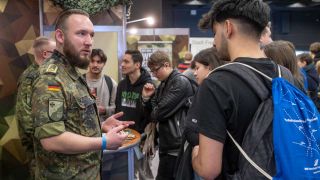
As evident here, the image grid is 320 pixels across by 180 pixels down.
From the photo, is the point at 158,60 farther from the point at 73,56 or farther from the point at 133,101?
the point at 73,56

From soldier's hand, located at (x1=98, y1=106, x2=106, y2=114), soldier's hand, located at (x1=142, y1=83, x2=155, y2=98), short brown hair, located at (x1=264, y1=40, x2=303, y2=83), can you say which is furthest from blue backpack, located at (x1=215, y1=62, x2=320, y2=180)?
soldier's hand, located at (x1=98, y1=106, x2=106, y2=114)

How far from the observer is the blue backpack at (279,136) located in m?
1.16

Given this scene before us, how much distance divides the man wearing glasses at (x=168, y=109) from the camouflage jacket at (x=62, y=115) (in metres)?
1.24

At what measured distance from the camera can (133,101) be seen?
3586 millimetres

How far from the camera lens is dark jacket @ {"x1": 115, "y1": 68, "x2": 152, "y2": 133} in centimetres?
354

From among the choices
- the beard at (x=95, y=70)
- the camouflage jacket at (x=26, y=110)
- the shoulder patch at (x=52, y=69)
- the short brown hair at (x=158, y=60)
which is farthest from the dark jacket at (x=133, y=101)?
the shoulder patch at (x=52, y=69)

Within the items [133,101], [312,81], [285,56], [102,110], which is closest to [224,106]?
[285,56]

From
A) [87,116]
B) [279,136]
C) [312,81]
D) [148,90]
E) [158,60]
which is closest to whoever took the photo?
[279,136]

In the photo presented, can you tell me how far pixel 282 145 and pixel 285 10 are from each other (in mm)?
16354

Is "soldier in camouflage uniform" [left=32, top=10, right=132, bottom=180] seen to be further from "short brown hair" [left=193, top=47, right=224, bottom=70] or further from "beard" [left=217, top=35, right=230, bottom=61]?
"short brown hair" [left=193, top=47, right=224, bottom=70]

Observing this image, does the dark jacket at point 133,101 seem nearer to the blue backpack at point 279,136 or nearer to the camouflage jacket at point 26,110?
the camouflage jacket at point 26,110

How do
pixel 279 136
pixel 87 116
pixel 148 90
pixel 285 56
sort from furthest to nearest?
pixel 148 90 < pixel 285 56 < pixel 87 116 < pixel 279 136

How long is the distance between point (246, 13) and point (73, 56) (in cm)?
91

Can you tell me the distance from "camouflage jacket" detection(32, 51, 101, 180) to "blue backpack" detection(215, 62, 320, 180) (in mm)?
778
